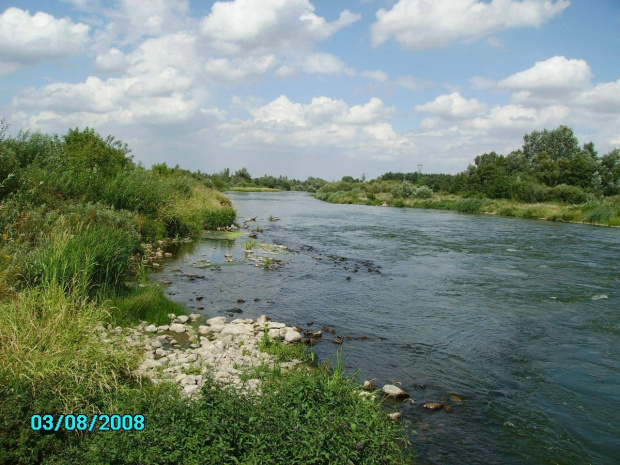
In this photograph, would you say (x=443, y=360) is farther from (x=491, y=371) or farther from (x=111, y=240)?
(x=111, y=240)

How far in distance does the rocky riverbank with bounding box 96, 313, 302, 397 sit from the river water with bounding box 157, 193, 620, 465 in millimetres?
1106

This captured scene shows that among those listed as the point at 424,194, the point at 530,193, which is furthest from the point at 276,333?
the point at 424,194

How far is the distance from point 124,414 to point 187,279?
9885mm

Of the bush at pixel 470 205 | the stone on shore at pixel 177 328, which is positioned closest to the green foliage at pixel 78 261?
the stone on shore at pixel 177 328

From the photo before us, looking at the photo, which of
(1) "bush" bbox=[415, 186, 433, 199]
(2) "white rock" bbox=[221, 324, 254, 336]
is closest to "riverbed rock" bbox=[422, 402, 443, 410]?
(2) "white rock" bbox=[221, 324, 254, 336]

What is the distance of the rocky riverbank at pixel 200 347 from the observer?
22.0 feet

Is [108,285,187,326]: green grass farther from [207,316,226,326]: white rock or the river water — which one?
the river water

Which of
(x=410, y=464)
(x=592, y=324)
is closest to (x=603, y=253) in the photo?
(x=592, y=324)

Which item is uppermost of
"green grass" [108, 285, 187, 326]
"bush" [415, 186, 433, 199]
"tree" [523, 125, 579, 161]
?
"tree" [523, 125, 579, 161]

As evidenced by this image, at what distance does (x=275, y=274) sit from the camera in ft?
53.2

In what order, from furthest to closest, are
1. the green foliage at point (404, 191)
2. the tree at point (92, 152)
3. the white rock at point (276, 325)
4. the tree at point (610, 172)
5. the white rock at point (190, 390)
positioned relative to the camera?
the green foliage at point (404, 191)
the tree at point (610, 172)
the tree at point (92, 152)
the white rock at point (276, 325)
the white rock at point (190, 390)
